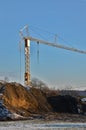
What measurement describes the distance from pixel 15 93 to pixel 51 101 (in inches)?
298

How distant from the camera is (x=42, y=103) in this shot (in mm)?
65000

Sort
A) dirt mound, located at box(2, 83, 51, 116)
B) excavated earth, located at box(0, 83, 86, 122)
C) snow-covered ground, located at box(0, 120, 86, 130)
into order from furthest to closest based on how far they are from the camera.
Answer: dirt mound, located at box(2, 83, 51, 116), excavated earth, located at box(0, 83, 86, 122), snow-covered ground, located at box(0, 120, 86, 130)

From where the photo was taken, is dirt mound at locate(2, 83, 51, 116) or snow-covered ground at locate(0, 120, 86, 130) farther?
dirt mound at locate(2, 83, 51, 116)

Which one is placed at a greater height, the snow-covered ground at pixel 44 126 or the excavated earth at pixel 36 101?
the snow-covered ground at pixel 44 126

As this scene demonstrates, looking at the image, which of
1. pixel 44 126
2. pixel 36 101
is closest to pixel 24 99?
pixel 36 101

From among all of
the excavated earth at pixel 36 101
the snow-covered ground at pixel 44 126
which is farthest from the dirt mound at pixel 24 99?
the snow-covered ground at pixel 44 126

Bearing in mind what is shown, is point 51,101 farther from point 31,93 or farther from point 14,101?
point 14,101

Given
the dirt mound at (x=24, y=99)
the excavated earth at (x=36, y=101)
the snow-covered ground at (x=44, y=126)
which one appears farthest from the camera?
the dirt mound at (x=24, y=99)

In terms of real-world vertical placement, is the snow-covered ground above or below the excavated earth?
above

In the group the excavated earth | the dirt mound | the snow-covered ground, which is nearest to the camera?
the snow-covered ground

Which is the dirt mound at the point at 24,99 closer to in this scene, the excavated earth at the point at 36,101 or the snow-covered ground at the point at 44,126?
the excavated earth at the point at 36,101

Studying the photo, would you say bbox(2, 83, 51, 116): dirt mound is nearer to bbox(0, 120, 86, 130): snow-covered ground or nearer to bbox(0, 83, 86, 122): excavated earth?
bbox(0, 83, 86, 122): excavated earth

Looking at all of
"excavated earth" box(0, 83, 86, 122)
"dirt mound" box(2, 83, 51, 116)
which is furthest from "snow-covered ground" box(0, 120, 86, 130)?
"dirt mound" box(2, 83, 51, 116)

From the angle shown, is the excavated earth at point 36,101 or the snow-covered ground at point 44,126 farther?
the excavated earth at point 36,101
